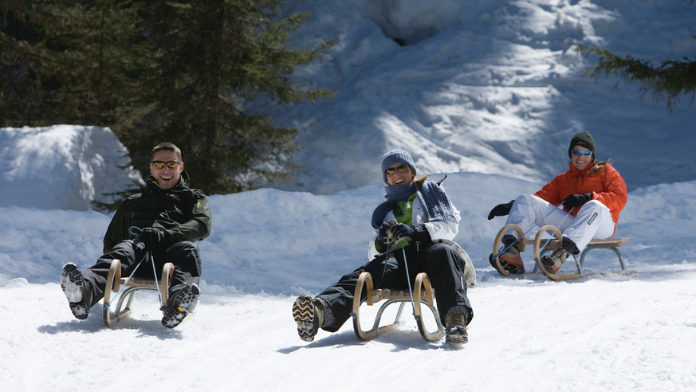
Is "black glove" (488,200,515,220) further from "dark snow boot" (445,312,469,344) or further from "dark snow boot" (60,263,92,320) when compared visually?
"dark snow boot" (60,263,92,320)

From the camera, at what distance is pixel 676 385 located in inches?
87.1

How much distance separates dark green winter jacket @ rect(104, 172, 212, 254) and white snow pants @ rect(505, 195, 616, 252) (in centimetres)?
270

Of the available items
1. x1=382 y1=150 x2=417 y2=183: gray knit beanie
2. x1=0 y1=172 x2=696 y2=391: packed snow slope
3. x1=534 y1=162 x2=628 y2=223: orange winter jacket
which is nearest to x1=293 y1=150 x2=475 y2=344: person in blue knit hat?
x1=382 y1=150 x2=417 y2=183: gray knit beanie

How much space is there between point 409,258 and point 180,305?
3.79 ft

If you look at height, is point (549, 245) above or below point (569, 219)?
below

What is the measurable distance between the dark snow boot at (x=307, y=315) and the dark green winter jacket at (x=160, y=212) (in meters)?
1.01

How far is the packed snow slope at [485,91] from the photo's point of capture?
1580 cm

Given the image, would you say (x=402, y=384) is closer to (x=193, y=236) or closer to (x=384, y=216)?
(x=384, y=216)

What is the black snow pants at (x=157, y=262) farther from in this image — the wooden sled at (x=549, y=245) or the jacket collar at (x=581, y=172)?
the jacket collar at (x=581, y=172)

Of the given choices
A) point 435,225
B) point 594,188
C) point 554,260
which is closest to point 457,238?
point 594,188

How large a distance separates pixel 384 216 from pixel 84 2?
48.2 ft

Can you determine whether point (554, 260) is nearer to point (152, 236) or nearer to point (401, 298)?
point (401, 298)

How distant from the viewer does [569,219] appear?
506 centimetres

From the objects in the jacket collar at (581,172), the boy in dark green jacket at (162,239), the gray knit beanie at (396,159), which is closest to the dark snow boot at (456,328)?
A: the gray knit beanie at (396,159)
